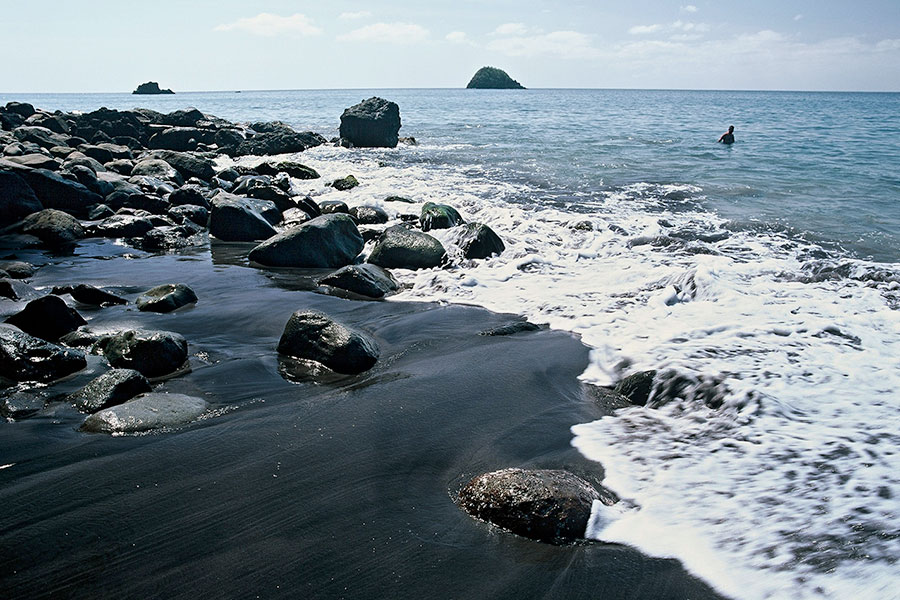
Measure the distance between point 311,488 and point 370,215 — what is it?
793 cm

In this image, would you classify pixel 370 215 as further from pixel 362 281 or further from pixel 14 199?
pixel 14 199

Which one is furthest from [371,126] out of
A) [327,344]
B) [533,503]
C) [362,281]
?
[533,503]

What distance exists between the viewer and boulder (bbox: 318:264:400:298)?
6.54 meters

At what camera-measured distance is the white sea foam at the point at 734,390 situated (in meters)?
2.68

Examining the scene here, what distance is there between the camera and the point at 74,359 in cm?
420

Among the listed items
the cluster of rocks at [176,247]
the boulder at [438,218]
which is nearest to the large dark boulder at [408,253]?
the cluster of rocks at [176,247]

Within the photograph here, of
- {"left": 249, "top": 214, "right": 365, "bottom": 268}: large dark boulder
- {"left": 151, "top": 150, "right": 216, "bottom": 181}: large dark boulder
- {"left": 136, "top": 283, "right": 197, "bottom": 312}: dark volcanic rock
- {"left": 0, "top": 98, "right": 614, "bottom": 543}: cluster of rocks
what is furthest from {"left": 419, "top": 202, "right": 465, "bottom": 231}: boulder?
{"left": 151, "top": 150, "right": 216, "bottom": 181}: large dark boulder

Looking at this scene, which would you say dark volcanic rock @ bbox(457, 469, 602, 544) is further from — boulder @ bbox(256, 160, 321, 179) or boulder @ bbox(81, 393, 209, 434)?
boulder @ bbox(256, 160, 321, 179)

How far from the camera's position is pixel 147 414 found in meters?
3.55

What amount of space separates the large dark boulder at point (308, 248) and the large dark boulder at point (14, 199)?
3.94 m

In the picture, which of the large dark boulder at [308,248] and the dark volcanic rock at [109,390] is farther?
the large dark boulder at [308,248]

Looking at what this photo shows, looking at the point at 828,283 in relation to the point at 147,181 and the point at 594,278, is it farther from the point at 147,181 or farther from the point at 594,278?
the point at 147,181

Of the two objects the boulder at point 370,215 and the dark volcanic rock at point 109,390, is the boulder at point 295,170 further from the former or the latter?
the dark volcanic rock at point 109,390

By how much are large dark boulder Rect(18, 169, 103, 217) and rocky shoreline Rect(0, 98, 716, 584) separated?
2cm
